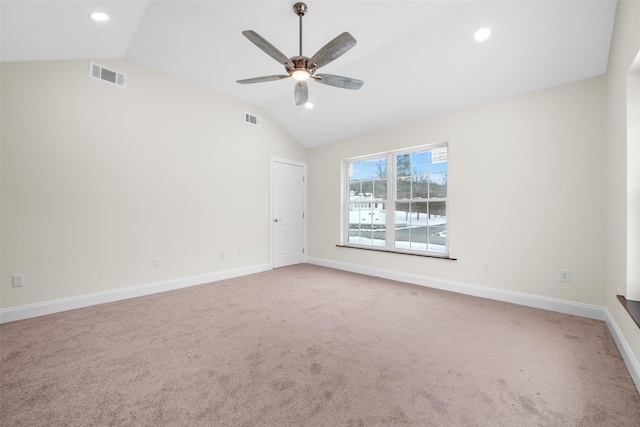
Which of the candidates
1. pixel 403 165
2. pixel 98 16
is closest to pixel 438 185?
pixel 403 165

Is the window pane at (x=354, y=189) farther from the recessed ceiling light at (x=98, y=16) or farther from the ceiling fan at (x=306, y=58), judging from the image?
the recessed ceiling light at (x=98, y=16)

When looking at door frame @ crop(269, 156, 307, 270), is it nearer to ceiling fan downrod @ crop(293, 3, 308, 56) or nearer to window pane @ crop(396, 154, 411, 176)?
window pane @ crop(396, 154, 411, 176)

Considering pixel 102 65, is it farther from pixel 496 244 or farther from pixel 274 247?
pixel 496 244

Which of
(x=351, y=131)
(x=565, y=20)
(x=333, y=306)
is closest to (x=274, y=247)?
(x=333, y=306)

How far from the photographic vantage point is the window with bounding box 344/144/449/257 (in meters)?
4.07

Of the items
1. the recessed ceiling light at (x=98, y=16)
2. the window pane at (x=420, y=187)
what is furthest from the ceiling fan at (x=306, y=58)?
the window pane at (x=420, y=187)

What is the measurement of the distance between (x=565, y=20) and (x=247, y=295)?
4.42m

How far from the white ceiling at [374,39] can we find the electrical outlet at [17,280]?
2.18 meters

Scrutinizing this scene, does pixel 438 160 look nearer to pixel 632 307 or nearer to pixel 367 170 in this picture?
pixel 367 170

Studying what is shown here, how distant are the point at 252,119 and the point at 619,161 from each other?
471 centimetres

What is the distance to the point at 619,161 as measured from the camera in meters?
2.22

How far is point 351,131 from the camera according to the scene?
193 inches

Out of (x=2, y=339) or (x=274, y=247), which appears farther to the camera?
(x=274, y=247)

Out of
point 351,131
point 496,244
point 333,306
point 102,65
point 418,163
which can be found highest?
point 102,65
